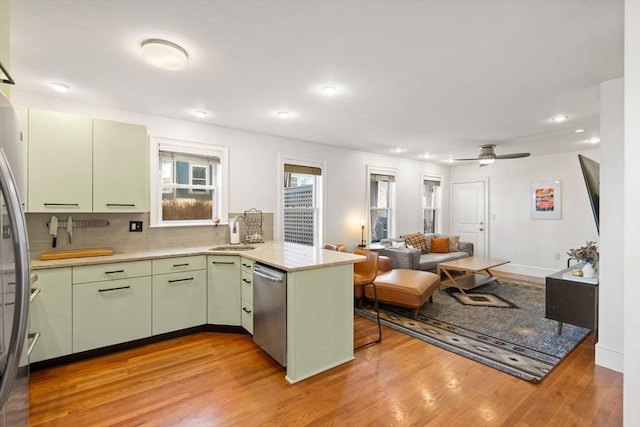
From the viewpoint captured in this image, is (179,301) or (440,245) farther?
(440,245)

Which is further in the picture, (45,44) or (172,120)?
(172,120)

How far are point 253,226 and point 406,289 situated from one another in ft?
7.13

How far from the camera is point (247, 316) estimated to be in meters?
3.01

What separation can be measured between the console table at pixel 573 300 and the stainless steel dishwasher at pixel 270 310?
2.74m

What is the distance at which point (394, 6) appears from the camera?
5.40 ft

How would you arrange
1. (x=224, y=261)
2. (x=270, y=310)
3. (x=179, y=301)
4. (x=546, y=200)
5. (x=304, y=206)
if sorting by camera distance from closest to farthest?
(x=270, y=310) → (x=179, y=301) → (x=224, y=261) → (x=304, y=206) → (x=546, y=200)

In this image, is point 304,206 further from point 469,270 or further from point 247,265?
point 469,270

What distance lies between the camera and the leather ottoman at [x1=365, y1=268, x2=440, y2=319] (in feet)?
11.7

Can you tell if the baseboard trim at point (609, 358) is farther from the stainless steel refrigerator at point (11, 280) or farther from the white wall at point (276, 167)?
the stainless steel refrigerator at point (11, 280)

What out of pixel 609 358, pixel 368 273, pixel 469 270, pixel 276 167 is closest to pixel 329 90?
pixel 276 167

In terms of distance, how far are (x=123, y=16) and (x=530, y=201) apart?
7.11 metres

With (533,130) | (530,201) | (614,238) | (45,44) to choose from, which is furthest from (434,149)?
(45,44)

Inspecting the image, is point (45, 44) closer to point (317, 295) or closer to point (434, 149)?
point (317, 295)

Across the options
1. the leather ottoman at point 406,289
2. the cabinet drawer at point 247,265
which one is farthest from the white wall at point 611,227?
the cabinet drawer at point 247,265
